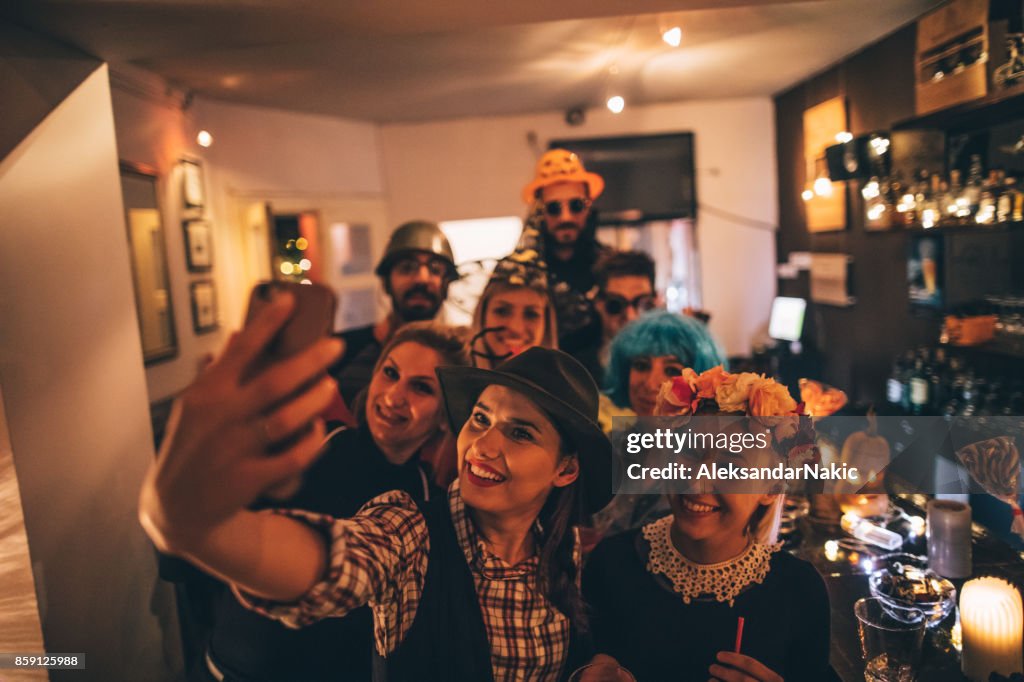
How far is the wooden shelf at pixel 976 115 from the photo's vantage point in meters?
2.87

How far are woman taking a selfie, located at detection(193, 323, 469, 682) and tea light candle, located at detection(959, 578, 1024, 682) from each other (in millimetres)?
1316

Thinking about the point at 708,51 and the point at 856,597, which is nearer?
the point at 856,597

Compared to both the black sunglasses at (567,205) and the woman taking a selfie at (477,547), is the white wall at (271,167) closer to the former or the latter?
the black sunglasses at (567,205)

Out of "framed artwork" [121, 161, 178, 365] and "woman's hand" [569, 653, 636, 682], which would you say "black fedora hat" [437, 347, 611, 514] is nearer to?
"woman's hand" [569, 653, 636, 682]

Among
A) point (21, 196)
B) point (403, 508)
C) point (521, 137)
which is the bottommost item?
point (403, 508)

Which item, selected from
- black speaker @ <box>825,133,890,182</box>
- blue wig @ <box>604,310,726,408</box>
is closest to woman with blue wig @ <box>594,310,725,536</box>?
blue wig @ <box>604,310,726,408</box>

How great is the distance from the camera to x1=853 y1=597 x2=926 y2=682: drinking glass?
1.48 m

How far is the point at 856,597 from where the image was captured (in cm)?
178

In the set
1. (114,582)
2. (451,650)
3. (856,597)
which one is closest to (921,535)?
(856,597)

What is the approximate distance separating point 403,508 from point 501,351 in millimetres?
993

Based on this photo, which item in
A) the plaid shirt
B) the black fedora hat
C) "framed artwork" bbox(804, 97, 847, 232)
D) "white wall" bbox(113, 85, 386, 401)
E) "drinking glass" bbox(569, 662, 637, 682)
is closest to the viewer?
the plaid shirt

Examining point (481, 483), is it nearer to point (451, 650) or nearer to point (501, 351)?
point (451, 650)

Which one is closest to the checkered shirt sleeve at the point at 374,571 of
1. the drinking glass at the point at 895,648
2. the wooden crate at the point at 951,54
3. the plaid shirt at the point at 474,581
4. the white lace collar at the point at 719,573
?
the plaid shirt at the point at 474,581

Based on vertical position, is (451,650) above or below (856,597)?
above
